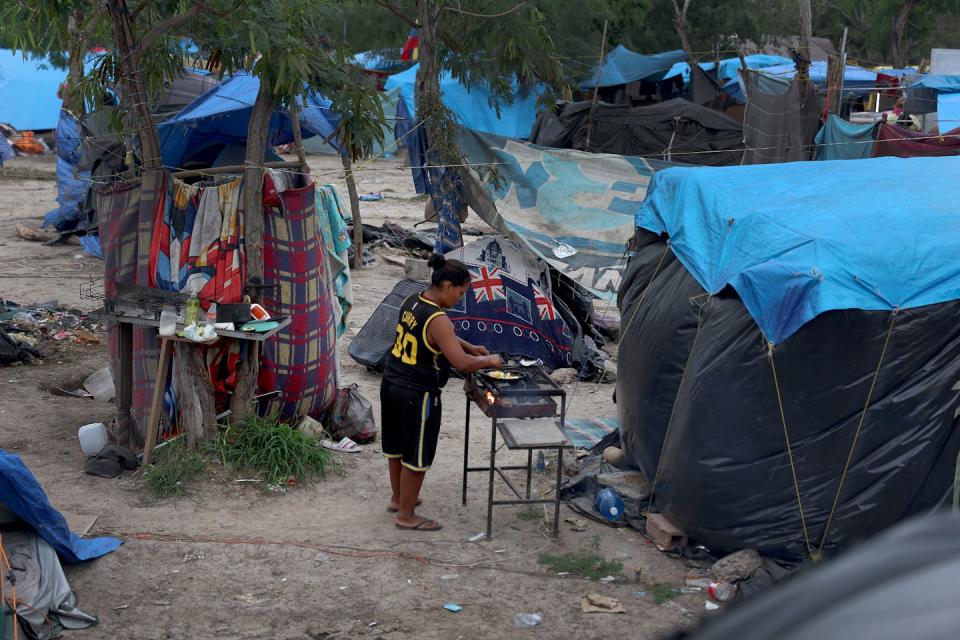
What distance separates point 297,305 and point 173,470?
1.46 m

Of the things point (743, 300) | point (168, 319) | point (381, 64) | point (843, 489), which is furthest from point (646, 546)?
point (381, 64)

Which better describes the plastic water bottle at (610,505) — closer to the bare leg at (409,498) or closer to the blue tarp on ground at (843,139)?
the bare leg at (409,498)

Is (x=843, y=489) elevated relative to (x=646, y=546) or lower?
elevated

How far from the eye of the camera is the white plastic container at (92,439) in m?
6.99

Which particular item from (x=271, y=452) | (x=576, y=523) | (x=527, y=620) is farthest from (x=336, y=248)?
(x=527, y=620)

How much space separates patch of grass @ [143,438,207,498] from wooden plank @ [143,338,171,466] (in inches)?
3.4

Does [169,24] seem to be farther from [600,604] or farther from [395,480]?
[600,604]

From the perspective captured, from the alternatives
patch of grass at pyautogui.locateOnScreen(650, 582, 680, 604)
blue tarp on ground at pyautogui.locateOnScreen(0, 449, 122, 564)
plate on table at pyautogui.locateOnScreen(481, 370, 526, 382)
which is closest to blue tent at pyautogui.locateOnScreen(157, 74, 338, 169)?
plate on table at pyautogui.locateOnScreen(481, 370, 526, 382)

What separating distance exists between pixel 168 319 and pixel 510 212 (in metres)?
4.53

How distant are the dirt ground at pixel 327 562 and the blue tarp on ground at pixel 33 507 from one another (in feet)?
0.61

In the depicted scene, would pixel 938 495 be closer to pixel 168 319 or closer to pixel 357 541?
pixel 357 541

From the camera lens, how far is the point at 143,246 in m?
7.01

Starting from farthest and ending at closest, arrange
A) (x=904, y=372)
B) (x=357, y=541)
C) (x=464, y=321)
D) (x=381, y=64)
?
(x=381, y=64) < (x=464, y=321) < (x=357, y=541) < (x=904, y=372)

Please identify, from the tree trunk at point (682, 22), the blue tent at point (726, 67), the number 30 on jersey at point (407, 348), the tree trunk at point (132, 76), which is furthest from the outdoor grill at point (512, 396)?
the tree trunk at point (682, 22)
